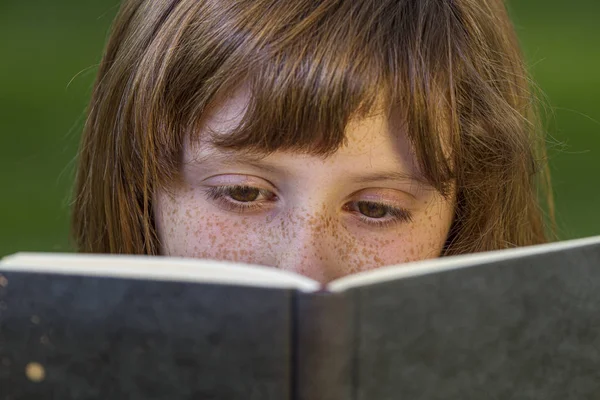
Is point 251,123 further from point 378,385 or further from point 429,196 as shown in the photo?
point 378,385

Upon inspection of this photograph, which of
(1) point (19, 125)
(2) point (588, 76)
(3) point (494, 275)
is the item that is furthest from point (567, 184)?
(3) point (494, 275)

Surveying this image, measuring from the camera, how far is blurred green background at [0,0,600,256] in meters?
2.12

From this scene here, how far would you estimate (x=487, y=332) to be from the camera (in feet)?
1.77

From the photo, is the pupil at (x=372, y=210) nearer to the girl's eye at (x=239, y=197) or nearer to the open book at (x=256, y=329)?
the girl's eye at (x=239, y=197)

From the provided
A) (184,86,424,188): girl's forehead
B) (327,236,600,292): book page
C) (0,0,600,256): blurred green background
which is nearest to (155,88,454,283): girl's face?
(184,86,424,188): girl's forehead

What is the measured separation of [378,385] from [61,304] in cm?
19

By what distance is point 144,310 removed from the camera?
49 centimetres

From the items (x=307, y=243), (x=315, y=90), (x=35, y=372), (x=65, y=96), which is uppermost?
(x=65, y=96)

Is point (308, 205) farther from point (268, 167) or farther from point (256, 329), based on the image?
point (256, 329)

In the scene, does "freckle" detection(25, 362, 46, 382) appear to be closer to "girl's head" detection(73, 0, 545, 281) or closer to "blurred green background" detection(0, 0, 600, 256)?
"girl's head" detection(73, 0, 545, 281)

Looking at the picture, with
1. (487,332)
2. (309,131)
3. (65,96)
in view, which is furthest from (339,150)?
(65,96)

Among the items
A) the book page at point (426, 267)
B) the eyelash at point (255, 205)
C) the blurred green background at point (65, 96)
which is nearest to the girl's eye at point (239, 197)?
the eyelash at point (255, 205)

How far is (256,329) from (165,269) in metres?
0.06

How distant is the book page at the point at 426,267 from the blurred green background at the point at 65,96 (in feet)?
5.13
